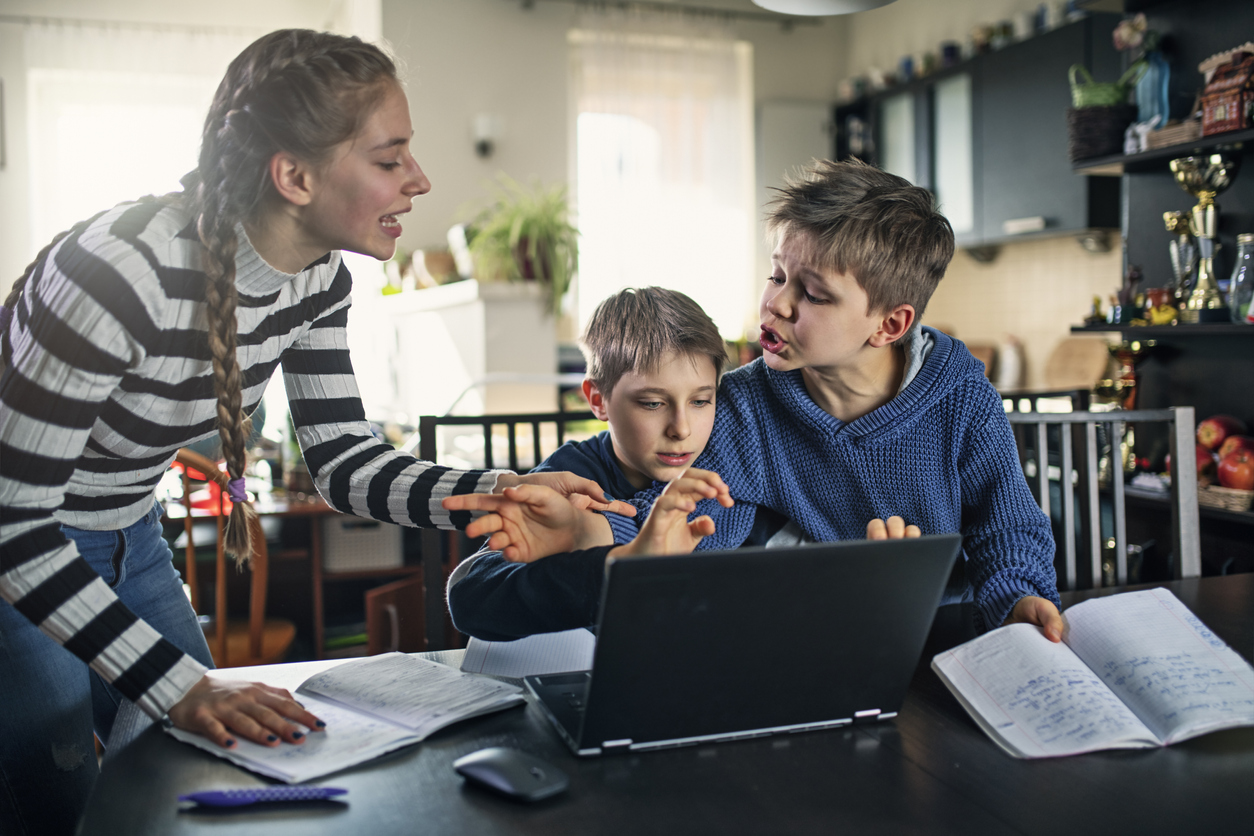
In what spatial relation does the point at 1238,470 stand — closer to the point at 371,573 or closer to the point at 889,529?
the point at 889,529

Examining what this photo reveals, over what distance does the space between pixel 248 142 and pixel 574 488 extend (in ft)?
1.54

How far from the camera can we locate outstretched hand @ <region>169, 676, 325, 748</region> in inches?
30.8

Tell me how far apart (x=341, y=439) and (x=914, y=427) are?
692 millimetres

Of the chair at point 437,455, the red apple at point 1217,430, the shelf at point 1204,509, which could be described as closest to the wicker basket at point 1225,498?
the shelf at point 1204,509

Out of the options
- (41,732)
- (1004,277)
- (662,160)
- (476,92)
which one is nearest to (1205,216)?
(1004,277)

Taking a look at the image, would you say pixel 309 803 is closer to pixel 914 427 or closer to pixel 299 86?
pixel 299 86

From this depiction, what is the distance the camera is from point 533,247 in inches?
127

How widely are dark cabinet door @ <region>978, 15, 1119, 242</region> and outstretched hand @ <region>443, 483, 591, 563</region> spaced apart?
10.7 feet

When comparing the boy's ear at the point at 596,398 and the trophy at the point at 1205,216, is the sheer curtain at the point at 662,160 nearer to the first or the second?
the trophy at the point at 1205,216

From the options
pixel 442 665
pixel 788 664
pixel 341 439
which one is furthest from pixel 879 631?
pixel 341 439

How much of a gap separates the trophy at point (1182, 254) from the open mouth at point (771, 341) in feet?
5.31

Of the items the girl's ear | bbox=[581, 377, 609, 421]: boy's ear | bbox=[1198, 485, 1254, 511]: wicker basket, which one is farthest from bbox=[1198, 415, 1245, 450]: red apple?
the girl's ear

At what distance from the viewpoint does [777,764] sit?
76cm

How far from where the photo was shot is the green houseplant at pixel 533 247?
10.6 feet
